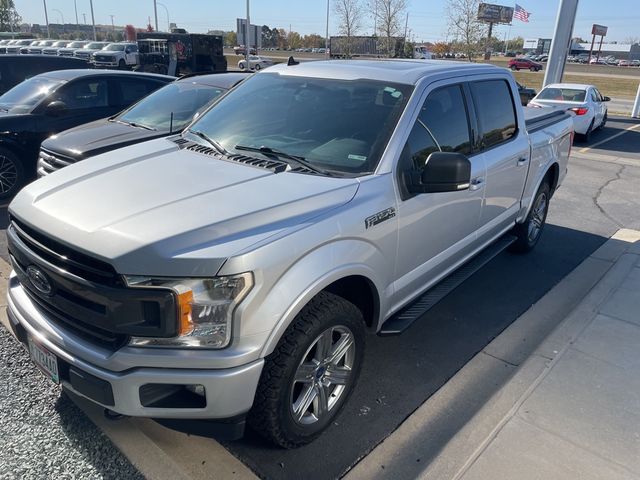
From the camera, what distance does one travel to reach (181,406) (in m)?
2.16

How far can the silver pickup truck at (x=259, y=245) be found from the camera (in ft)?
6.84

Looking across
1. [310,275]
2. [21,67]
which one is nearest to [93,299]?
[310,275]

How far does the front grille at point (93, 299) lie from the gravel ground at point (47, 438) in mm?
708

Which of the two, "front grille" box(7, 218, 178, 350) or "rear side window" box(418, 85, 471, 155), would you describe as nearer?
"front grille" box(7, 218, 178, 350)

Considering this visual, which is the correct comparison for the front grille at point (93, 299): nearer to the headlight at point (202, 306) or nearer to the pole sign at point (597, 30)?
the headlight at point (202, 306)

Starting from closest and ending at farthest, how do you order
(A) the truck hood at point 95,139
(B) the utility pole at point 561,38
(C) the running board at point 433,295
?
(C) the running board at point 433,295 → (A) the truck hood at point 95,139 → (B) the utility pole at point 561,38

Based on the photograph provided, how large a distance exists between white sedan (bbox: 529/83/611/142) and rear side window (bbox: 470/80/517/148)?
34.0 feet

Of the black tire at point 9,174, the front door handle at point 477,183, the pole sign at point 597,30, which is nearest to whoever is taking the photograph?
the front door handle at point 477,183

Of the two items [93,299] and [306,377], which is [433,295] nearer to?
[306,377]

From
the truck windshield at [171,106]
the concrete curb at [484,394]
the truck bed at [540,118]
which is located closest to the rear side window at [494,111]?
the truck bed at [540,118]

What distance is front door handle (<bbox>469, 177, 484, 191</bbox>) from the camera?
3.72m

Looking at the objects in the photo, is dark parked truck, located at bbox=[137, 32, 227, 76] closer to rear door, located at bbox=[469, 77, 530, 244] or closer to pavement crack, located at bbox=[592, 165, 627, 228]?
pavement crack, located at bbox=[592, 165, 627, 228]

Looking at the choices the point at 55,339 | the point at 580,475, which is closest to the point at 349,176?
the point at 55,339

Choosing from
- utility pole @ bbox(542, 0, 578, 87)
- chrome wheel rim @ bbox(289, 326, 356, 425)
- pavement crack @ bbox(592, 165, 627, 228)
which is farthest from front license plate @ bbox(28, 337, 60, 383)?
utility pole @ bbox(542, 0, 578, 87)
